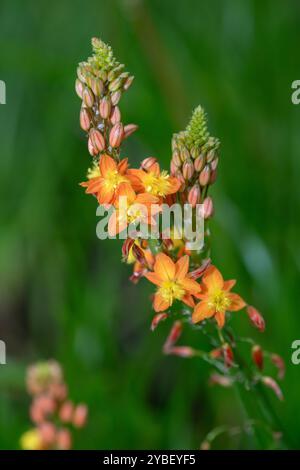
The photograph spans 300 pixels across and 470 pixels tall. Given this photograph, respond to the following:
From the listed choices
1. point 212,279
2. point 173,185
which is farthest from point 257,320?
point 173,185

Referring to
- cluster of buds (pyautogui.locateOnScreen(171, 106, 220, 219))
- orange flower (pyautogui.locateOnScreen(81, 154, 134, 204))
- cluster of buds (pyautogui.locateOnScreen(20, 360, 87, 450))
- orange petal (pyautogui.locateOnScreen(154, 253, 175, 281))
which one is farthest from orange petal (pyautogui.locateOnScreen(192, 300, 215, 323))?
cluster of buds (pyautogui.locateOnScreen(20, 360, 87, 450))

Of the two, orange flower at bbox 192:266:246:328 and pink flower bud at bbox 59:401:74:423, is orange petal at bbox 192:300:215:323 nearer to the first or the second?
orange flower at bbox 192:266:246:328

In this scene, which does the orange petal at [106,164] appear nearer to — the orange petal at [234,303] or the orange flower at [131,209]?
the orange flower at [131,209]

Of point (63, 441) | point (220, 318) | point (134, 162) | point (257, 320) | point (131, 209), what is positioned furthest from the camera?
point (134, 162)

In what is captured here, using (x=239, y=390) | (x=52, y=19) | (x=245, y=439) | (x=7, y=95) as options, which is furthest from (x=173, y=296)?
(x=52, y=19)

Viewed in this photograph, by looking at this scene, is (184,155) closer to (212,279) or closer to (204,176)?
(204,176)

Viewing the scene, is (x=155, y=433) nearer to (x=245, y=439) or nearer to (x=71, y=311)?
(x=245, y=439)

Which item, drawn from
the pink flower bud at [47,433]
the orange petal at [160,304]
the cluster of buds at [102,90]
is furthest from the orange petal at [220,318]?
the pink flower bud at [47,433]
